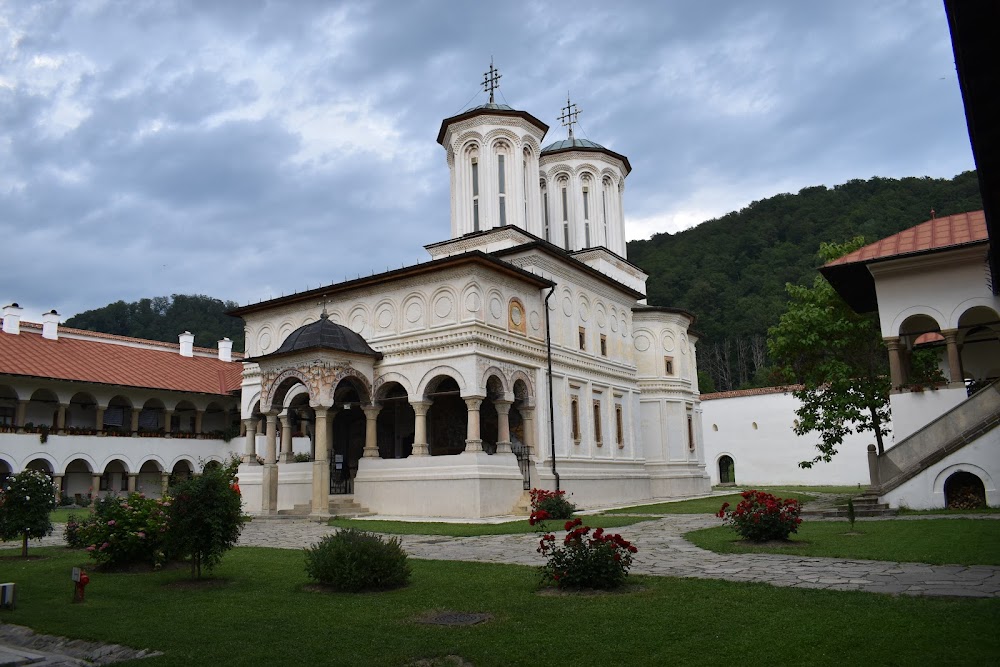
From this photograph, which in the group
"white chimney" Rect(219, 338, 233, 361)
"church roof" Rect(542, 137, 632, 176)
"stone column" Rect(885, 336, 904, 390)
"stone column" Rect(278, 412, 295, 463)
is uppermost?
"church roof" Rect(542, 137, 632, 176)

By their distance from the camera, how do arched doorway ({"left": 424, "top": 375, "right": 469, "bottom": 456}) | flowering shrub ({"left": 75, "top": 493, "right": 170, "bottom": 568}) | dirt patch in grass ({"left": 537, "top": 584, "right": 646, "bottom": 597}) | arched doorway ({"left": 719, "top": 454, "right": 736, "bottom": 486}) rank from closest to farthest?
dirt patch in grass ({"left": 537, "top": 584, "right": 646, "bottom": 597}) → flowering shrub ({"left": 75, "top": 493, "right": 170, "bottom": 568}) → arched doorway ({"left": 424, "top": 375, "right": 469, "bottom": 456}) → arched doorway ({"left": 719, "top": 454, "right": 736, "bottom": 486})

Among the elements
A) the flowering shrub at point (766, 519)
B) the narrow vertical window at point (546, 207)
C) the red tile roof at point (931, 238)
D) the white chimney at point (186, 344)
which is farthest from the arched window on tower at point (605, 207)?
the flowering shrub at point (766, 519)

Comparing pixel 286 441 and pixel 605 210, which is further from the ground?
pixel 605 210

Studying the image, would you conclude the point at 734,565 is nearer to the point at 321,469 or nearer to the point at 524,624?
the point at 524,624

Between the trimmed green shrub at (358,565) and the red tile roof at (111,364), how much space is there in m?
24.9

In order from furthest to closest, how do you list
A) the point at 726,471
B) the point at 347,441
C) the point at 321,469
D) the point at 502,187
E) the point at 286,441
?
the point at 726,471 → the point at 502,187 → the point at 347,441 → the point at 286,441 → the point at 321,469

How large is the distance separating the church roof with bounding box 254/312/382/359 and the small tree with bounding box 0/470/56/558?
9304mm

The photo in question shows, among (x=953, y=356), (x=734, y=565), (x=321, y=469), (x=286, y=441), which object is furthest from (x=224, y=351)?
(x=734, y=565)

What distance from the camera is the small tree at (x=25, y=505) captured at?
1144 cm

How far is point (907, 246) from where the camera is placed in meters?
17.5

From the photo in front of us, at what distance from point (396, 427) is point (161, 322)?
46.5 meters

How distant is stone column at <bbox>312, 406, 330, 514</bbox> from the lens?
20250 millimetres

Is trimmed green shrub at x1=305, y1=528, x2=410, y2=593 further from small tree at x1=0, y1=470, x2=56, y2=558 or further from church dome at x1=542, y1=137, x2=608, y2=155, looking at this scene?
church dome at x1=542, y1=137, x2=608, y2=155

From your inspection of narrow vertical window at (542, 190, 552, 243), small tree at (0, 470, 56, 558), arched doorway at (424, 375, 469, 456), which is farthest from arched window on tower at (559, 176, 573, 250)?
small tree at (0, 470, 56, 558)
